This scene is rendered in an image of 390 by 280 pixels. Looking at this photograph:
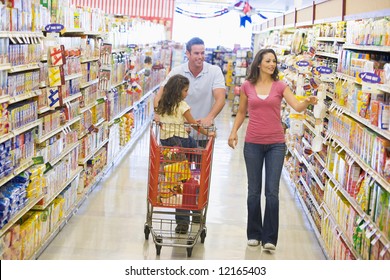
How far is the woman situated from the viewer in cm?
537

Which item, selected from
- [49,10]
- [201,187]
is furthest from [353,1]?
[49,10]

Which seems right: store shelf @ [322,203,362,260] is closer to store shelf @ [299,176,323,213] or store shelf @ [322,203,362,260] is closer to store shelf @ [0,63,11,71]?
store shelf @ [299,176,323,213]

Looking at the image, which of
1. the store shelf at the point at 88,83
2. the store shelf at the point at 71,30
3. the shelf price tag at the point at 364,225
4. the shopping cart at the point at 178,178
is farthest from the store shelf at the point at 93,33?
the shelf price tag at the point at 364,225

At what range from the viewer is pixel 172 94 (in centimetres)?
550

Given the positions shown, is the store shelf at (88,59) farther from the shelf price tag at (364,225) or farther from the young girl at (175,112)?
the shelf price tag at (364,225)

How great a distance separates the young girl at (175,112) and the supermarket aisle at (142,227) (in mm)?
961

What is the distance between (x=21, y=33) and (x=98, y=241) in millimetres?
2106

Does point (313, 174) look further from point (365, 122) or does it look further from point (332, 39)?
point (365, 122)

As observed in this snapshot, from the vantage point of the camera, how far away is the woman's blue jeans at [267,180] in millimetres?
5387

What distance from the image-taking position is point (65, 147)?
6.24 m

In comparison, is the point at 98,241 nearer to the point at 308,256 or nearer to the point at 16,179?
the point at 16,179

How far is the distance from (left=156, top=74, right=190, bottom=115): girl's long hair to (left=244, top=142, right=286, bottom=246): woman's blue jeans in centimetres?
70

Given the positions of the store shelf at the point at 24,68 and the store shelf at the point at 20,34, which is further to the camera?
the store shelf at the point at 24,68
